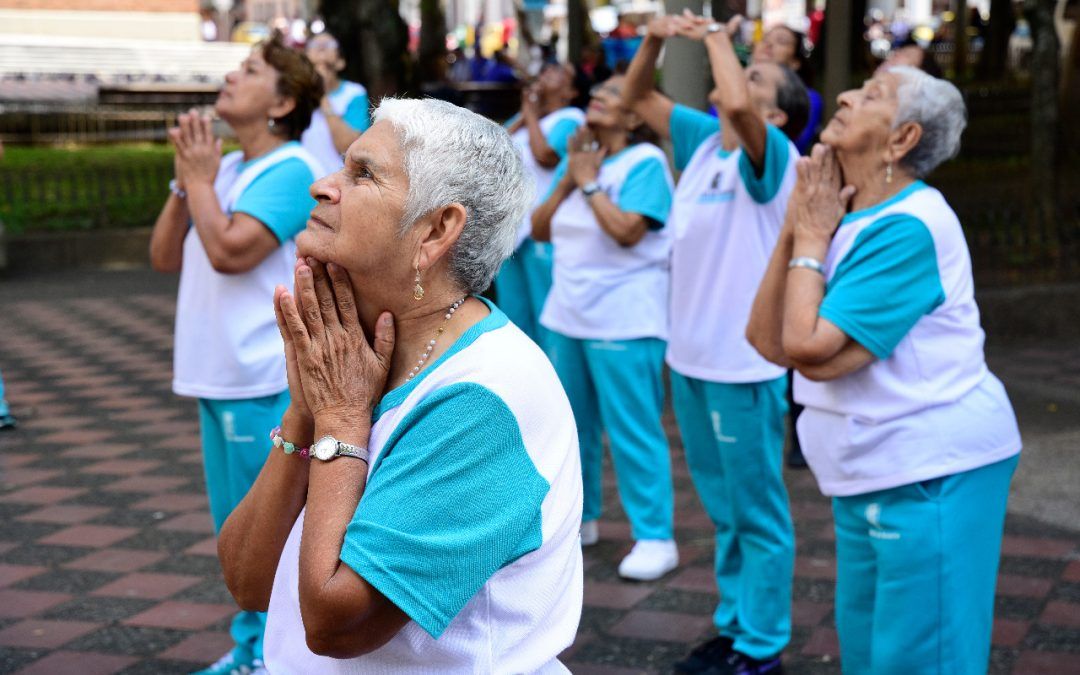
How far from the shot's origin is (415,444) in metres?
1.95

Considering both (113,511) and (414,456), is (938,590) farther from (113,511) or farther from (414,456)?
(113,511)

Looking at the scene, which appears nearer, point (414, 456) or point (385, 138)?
point (414, 456)

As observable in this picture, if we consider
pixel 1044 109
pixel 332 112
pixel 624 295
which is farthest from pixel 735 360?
pixel 1044 109

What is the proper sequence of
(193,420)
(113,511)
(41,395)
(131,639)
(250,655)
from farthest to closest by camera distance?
(41,395), (193,420), (113,511), (131,639), (250,655)

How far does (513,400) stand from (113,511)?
15.5 feet

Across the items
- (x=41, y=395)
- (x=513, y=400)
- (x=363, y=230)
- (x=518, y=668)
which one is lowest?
(x=41, y=395)

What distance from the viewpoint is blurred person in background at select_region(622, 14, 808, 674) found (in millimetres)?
4297

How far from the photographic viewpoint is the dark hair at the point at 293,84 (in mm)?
4184

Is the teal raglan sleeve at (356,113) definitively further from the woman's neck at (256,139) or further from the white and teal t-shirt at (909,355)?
the white and teal t-shirt at (909,355)

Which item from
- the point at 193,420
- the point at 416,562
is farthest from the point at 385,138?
the point at 193,420

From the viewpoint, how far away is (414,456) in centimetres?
193

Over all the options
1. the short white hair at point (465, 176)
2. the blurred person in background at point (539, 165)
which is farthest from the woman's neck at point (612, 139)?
the short white hair at point (465, 176)

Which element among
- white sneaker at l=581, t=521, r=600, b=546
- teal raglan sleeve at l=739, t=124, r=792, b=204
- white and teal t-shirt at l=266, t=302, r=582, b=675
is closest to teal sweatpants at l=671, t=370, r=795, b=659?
teal raglan sleeve at l=739, t=124, r=792, b=204

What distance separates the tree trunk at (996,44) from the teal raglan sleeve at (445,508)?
2560 centimetres
